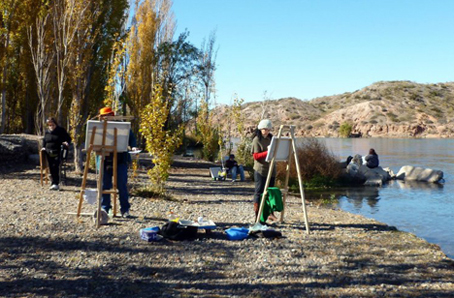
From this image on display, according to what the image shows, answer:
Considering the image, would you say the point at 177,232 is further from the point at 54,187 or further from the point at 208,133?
the point at 208,133

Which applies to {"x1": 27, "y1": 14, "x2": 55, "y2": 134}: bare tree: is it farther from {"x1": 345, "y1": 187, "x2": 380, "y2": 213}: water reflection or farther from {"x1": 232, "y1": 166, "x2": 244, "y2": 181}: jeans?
{"x1": 345, "y1": 187, "x2": 380, "y2": 213}: water reflection

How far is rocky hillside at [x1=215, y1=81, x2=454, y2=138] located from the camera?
80.8 m

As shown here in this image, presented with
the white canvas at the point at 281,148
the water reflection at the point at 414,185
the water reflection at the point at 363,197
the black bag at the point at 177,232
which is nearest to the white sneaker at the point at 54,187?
the black bag at the point at 177,232

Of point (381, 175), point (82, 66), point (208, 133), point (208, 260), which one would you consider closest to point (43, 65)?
point (82, 66)

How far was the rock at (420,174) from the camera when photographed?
20.9 m

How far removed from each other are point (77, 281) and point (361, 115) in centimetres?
8981

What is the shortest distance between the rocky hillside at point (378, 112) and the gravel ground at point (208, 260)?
64381 mm

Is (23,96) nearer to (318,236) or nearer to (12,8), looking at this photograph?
(12,8)

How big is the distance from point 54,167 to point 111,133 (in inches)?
171

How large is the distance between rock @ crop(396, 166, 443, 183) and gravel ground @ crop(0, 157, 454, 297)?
1367 centimetres

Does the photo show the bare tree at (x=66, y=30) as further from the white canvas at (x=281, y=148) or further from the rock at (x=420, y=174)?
the rock at (x=420, y=174)

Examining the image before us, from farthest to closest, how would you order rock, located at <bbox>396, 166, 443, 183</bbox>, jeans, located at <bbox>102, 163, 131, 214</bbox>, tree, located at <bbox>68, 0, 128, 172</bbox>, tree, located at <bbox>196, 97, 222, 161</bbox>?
tree, located at <bbox>196, 97, 222, 161</bbox>, rock, located at <bbox>396, 166, 443, 183</bbox>, tree, located at <bbox>68, 0, 128, 172</bbox>, jeans, located at <bbox>102, 163, 131, 214</bbox>

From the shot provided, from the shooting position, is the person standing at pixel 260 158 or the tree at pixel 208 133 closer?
the person standing at pixel 260 158

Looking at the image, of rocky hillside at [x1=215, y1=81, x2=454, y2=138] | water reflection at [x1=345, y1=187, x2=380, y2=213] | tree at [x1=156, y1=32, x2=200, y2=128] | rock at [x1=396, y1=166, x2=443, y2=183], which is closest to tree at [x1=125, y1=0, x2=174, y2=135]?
tree at [x1=156, y1=32, x2=200, y2=128]
